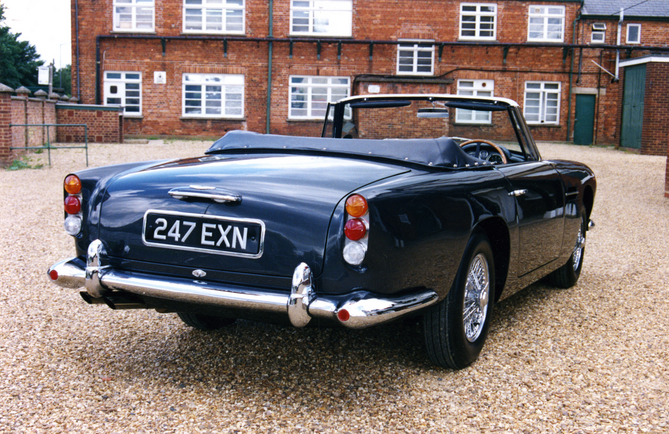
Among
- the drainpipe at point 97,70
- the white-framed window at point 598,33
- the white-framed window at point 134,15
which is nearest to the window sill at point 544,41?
the white-framed window at point 598,33

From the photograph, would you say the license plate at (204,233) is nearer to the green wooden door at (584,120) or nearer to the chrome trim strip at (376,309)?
the chrome trim strip at (376,309)

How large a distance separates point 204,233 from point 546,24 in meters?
27.2

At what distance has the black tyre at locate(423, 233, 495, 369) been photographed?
10.1 feet

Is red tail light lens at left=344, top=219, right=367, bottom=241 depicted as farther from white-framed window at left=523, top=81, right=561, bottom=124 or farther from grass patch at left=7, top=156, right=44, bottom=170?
white-framed window at left=523, top=81, right=561, bottom=124

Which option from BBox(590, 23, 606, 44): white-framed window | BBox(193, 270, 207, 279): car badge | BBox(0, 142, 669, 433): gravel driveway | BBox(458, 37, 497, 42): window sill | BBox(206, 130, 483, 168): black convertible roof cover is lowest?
BBox(0, 142, 669, 433): gravel driveway

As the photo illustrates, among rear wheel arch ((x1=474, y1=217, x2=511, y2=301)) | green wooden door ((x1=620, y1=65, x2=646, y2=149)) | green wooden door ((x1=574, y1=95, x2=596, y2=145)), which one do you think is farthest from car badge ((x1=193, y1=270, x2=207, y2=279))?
green wooden door ((x1=574, y1=95, x2=596, y2=145))

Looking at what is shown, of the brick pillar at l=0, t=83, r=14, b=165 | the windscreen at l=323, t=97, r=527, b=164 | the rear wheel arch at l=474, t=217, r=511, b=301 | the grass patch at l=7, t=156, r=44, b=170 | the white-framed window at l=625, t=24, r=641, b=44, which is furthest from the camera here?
the white-framed window at l=625, t=24, r=641, b=44

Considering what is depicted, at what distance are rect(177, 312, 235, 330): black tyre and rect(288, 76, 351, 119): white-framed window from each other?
75.8 ft

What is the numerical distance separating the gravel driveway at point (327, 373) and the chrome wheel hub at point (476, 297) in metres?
0.20

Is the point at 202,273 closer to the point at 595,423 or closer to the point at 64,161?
the point at 595,423

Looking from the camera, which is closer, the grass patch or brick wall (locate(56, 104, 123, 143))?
the grass patch

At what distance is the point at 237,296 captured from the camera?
105 inches

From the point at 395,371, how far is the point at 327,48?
79.8ft

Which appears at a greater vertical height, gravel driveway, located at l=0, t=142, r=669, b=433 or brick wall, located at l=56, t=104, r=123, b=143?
brick wall, located at l=56, t=104, r=123, b=143
